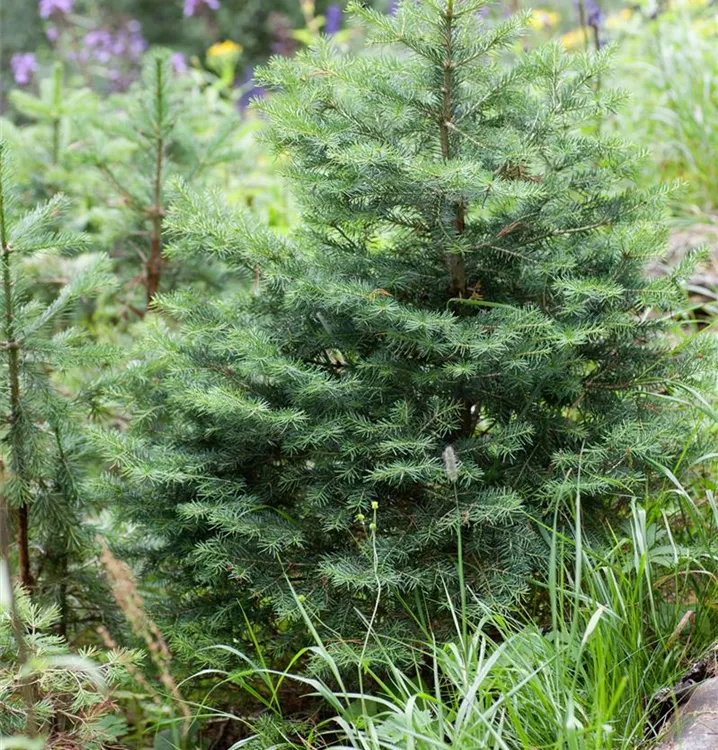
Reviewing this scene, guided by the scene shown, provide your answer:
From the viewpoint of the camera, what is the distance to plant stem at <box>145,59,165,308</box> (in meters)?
3.11

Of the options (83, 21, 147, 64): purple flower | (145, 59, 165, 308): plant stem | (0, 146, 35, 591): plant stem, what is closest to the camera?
(0, 146, 35, 591): plant stem

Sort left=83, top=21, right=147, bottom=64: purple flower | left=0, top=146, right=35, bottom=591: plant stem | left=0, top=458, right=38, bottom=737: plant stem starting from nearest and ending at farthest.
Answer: left=0, top=458, right=38, bottom=737: plant stem < left=0, top=146, right=35, bottom=591: plant stem < left=83, top=21, right=147, bottom=64: purple flower

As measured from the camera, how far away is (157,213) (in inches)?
128

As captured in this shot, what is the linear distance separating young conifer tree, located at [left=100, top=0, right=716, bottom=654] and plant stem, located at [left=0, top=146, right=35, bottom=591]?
241 millimetres

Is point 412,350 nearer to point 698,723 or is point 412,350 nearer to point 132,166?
point 698,723

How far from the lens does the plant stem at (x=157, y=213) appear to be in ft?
10.2

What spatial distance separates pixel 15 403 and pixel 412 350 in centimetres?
96

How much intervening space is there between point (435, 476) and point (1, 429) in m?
1.08

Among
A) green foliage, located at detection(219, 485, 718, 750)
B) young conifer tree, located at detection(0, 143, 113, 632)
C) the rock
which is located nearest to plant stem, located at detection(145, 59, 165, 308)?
young conifer tree, located at detection(0, 143, 113, 632)

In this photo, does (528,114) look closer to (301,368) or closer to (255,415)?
(301,368)

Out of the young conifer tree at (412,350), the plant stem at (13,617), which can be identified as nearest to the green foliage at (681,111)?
the young conifer tree at (412,350)

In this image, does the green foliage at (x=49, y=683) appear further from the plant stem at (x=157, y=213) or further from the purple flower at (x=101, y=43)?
the purple flower at (x=101, y=43)

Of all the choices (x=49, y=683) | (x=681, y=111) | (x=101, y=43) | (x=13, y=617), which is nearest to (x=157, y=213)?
(x=49, y=683)

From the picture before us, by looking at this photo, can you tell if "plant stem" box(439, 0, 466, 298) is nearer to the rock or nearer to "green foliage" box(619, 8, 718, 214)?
the rock
